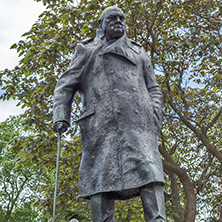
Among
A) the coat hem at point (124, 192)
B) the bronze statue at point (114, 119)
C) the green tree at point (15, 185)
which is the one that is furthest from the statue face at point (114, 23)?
the green tree at point (15, 185)

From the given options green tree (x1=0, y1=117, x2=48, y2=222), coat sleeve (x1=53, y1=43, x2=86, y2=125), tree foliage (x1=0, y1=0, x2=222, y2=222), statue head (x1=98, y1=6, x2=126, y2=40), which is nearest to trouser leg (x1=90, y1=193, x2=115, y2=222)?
coat sleeve (x1=53, y1=43, x2=86, y2=125)

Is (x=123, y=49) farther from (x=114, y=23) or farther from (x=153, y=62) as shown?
(x=153, y=62)

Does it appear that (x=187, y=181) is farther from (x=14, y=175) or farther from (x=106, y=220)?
(x=14, y=175)

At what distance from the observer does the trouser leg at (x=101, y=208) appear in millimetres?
3422

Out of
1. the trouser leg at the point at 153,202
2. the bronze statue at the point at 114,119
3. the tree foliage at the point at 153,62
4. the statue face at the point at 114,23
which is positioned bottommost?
the trouser leg at the point at 153,202

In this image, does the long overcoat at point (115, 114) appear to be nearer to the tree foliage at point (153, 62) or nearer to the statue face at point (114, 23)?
the statue face at point (114, 23)

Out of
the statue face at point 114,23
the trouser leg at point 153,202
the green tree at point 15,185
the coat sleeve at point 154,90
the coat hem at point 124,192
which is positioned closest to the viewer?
the trouser leg at point 153,202

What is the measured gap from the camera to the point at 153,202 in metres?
3.25

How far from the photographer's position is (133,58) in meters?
3.96

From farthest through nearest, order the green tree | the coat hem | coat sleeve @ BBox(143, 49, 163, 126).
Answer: the green tree < coat sleeve @ BBox(143, 49, 163, 126) < the coat hem

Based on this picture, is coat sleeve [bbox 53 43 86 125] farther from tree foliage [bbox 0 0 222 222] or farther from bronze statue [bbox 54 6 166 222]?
tree foliage [bbox 0 0 222 222]

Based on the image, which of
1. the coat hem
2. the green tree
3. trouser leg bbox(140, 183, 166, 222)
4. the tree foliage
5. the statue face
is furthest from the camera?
the green tree

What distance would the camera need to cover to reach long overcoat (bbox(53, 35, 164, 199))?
3.39m

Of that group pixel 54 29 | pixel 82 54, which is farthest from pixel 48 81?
pixel 82 54
